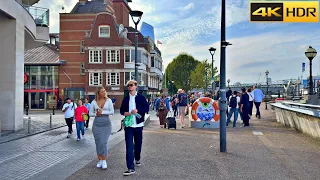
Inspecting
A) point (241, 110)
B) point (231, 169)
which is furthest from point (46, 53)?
point (231, 169)

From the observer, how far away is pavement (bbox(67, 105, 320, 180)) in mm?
7578

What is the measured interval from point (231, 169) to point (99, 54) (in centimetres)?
4656

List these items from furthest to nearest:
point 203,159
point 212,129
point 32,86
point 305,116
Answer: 1. point 32,86
2. point 212,129
3. point 305,116
4. point 203,159

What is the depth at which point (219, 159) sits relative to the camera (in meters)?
9.24

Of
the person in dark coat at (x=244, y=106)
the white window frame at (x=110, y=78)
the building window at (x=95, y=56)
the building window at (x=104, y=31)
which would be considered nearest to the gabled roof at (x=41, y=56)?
the building window at (x=95, y=56)

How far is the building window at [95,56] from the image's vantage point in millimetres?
53062

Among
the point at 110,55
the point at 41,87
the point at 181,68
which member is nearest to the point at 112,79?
the point at 110,55

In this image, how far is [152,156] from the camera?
9773 millimetres

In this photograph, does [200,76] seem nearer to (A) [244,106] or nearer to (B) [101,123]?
(A) [244,106]

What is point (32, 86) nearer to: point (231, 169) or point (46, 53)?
point (46, 53)

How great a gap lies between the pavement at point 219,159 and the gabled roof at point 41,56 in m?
46.7

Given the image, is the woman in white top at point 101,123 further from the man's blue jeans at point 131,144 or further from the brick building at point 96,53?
the brick building at point 96,53

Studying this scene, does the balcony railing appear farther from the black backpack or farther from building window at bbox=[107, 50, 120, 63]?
building window at bbox=[107, 50, 120, 63]

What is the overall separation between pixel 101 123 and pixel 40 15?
16600 millimetres
